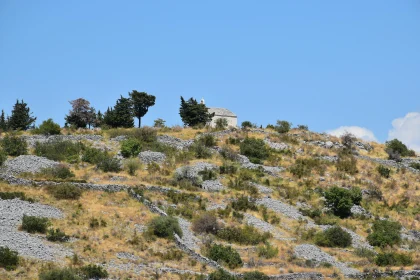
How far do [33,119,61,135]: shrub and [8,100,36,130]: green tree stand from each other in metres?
8.74

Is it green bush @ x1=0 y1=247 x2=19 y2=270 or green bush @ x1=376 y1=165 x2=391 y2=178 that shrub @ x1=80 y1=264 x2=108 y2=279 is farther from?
green bush @ x1=376 y1=165 x2=391 y2=178

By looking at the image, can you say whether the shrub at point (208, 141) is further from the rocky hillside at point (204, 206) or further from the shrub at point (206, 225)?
the shrub at point (206, 225)

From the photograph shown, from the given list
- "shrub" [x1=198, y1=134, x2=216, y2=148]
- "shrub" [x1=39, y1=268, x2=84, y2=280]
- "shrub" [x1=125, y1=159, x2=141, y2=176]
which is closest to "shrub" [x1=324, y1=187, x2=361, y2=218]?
"shrub" [x1=198, y1=134, x2=216, y2=148]

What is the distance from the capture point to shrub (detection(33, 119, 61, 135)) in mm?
65000

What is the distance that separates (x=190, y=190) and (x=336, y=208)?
472 inches

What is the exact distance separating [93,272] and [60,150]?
27512 mm

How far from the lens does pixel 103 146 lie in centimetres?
6222

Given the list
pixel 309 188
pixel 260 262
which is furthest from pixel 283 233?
pixel 309 188

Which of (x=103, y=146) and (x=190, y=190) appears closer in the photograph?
(x=190, y=190)

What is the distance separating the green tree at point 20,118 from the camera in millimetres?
74000

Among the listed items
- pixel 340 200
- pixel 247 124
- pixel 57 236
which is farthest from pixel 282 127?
pixel 57 236

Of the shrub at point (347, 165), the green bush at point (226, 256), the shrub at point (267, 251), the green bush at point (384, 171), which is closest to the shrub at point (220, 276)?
the green bush at point (226, 256)

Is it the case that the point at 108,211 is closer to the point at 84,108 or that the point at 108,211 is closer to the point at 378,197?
the point at 378,197

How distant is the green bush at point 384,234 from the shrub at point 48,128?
3362 cm
